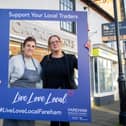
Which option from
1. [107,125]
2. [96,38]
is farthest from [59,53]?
[96,38]

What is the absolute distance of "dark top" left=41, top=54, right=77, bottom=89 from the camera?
4738 mm

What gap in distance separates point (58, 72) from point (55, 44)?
0.37 metres

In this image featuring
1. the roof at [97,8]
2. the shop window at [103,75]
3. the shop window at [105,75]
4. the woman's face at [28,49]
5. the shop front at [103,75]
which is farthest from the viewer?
the roof at [97,8]

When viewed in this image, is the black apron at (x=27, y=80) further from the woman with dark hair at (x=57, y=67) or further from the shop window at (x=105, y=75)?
the shop window at (x=105, y=75)

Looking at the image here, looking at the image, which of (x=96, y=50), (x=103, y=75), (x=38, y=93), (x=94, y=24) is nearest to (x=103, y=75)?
(x=103, y=75)

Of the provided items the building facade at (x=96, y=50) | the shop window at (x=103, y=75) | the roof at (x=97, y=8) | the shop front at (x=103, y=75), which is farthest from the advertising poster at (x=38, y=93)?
the roof at (x=97, y=8)

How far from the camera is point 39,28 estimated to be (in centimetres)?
475

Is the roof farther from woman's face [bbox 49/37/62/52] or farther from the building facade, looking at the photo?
woman's face [bbox 49/37/62/52]

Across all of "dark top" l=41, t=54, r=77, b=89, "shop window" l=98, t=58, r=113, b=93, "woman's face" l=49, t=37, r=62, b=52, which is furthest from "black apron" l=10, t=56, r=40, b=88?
"shop window" l=98, t=58, r=113, b=93

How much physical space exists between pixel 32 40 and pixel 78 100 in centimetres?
96

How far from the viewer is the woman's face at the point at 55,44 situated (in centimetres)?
479

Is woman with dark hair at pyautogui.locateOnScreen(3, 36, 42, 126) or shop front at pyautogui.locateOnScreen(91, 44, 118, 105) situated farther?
shop front at pyautogui.locateOnScreen(91, 44, 118, 105)

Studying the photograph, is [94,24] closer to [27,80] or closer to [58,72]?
[58,72]

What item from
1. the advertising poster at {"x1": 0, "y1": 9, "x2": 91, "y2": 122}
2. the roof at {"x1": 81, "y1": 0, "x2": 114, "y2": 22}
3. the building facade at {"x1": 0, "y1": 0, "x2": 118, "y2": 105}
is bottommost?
the advertising poster at {"x1": 0, "y1": 9, "x2": 91, "y2": 122}
